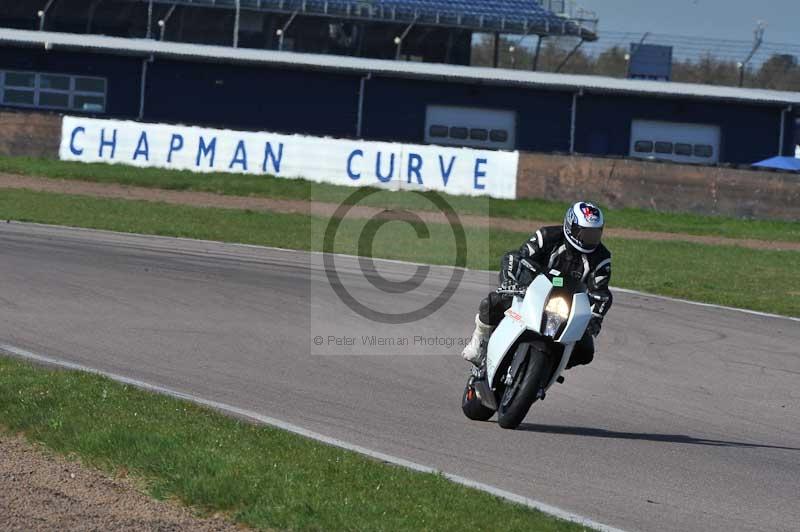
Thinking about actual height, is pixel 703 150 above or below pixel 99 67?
below

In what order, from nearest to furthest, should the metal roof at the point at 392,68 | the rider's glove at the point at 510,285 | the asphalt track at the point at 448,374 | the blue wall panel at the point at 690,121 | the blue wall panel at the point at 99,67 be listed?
1. the asphalt track at the point at 448,374
2. the rider's glove at the point at 510,285
3. the metal roof at the point at 392,68
4. the blue wall panel at the point at 99,67
5. the blue wall panel at the point at 690,121

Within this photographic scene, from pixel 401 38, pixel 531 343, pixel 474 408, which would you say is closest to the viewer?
pixel 531 343

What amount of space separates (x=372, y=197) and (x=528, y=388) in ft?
65.4

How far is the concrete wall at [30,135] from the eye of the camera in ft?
97.7

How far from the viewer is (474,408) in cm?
880

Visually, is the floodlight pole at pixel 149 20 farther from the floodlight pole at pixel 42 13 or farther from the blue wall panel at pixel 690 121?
the blue wall panel at pixel 690 121

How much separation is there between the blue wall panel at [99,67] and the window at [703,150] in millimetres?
18592

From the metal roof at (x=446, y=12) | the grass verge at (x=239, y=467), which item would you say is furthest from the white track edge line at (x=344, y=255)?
the metal roof at (x=446, y=12)

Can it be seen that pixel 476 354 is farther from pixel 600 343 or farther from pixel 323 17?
pixel 323 17

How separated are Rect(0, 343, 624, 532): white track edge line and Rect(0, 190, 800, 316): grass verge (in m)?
9.66

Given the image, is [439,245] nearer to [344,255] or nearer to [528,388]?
[344,255]

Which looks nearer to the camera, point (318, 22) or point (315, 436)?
point (315, 436)

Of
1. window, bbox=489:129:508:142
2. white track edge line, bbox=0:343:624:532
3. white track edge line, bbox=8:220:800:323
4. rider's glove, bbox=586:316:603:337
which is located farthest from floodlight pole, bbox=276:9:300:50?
rider's glove, bbox=586:316:603:337

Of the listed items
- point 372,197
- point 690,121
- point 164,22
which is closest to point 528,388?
point 372,197
